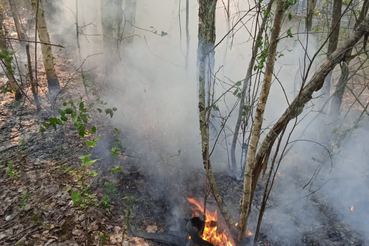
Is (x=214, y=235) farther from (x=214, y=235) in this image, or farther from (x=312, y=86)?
(x=312, y=86)

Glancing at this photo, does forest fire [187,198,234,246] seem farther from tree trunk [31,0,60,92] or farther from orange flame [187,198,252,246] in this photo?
tree trunk [31,0,60,92]

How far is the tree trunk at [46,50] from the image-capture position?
5.92m

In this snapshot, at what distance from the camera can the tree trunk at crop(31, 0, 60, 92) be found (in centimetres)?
592

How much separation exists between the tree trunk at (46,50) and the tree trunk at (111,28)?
217cm

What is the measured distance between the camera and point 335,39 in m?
4.62

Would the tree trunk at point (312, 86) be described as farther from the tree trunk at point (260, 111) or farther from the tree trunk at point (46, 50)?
the tree trunk at point (46, 50)

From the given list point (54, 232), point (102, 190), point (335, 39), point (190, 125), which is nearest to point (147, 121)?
point (190, 125)

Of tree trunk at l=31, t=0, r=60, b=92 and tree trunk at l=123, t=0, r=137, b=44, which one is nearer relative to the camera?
tree trunk at l=31, t=0, r=60, b=92

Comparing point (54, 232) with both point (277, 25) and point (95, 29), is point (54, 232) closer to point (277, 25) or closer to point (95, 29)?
point (277, 25)

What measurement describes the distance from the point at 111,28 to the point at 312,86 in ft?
26.7

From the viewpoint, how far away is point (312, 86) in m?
2.09

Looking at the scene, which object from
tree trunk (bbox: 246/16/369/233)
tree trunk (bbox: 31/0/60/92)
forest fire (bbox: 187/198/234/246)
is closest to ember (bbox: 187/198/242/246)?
forest fire (bbox: 187/198/234/246)

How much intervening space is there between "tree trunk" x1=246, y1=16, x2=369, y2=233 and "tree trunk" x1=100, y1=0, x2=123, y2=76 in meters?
7.53

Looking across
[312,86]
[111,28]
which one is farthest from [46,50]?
[312,86]
